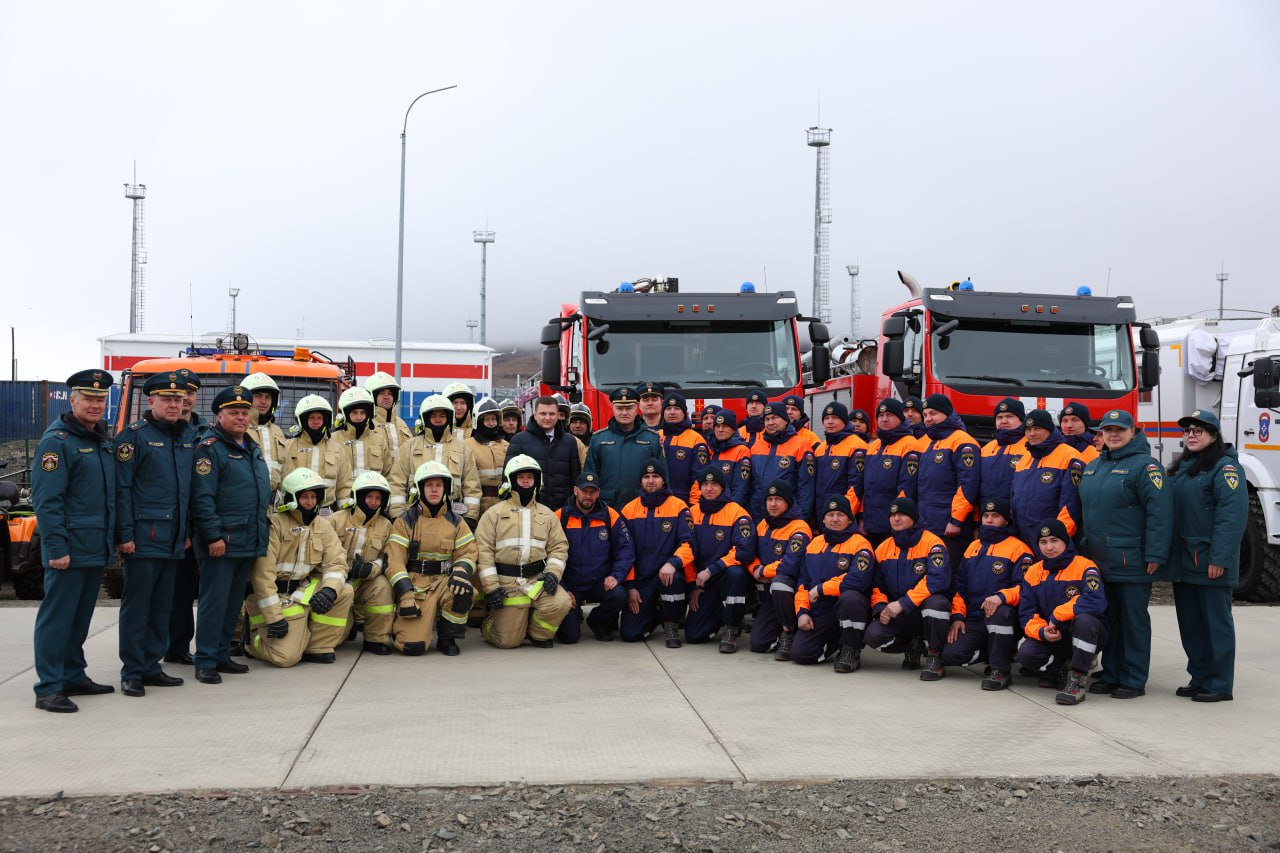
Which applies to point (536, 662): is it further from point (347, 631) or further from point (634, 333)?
point (634, 333)

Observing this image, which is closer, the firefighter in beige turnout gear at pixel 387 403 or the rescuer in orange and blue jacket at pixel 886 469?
the rescuer in orange and blue jacket at pixel 886 469

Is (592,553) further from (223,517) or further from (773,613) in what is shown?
(223,517)

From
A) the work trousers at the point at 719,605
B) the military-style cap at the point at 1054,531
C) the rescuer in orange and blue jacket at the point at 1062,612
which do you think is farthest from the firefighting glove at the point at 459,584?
the military-style cap at the point at 1054,531

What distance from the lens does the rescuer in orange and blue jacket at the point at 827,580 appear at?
8.27 metres

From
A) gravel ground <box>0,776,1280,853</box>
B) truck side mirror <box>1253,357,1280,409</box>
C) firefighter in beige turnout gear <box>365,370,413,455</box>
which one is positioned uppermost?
truck side mirror <box>1253,357,1280,409</box>

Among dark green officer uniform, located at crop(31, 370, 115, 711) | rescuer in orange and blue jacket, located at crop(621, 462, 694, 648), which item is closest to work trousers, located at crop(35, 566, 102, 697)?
dark green officer uniform, located at crop(31, 370, 115, 711)

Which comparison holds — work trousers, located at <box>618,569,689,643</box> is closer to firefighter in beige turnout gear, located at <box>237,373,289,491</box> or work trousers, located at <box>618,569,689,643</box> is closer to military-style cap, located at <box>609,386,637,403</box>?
military-style cap, located at <box>609,386,637,403</box>

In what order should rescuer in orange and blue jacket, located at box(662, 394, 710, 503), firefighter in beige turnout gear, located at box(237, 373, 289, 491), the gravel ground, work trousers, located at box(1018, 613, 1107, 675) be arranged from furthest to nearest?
rescuer in orange and blue jacket, located at box(662, 394, 710, 503) < firefighter in beige turnout gear, located at box(237, 373, 289, 491) < work trousers, located at box(1018, 613, 1107, 675) < the gravel ground

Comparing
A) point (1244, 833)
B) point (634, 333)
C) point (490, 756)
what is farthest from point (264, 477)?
point (1244, 833)

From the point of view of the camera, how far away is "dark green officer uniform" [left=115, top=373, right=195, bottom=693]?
23.0 feet

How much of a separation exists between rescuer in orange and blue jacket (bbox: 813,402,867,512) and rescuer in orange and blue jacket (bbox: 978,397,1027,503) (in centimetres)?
104

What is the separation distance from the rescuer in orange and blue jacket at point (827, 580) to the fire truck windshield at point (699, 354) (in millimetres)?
3387

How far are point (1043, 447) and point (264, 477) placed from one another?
5.13 meters

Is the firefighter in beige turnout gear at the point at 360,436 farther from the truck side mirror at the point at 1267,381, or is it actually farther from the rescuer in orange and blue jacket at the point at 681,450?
the truck side mirror at the point at 1267,381
